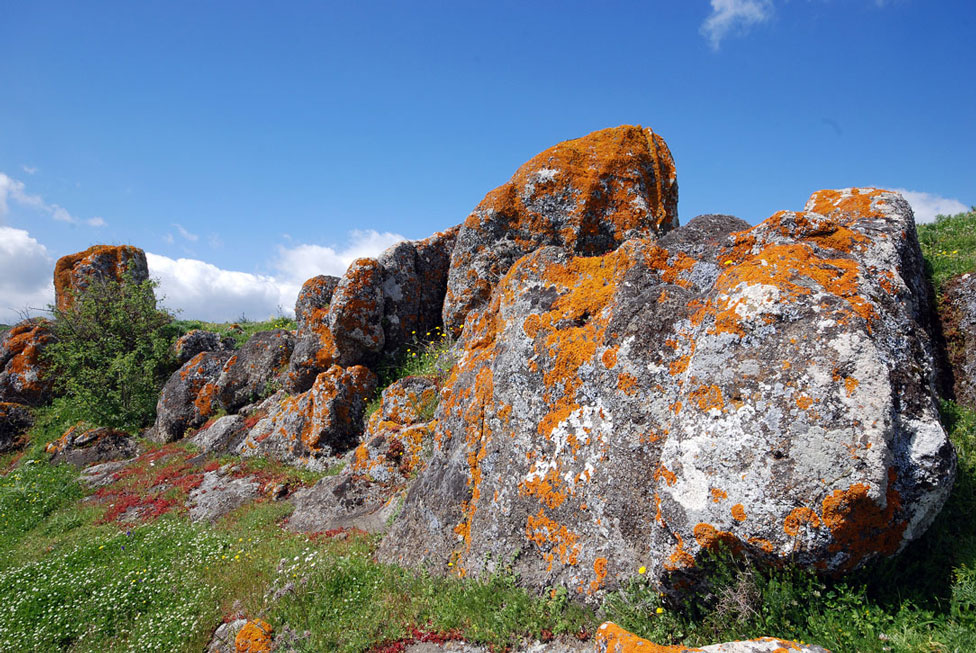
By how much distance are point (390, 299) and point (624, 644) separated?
13964mm

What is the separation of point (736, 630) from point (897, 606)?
130 centimetres

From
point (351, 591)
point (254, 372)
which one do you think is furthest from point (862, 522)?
point (254, 372)

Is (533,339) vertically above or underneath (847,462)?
above

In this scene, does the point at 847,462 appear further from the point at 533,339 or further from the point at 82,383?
the point at 82,383

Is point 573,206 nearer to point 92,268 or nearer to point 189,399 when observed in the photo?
point 189,399

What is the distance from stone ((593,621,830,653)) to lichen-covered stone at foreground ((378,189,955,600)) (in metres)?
0.82

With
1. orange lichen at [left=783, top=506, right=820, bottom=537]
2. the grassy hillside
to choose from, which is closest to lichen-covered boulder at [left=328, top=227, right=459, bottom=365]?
the grassy hillside

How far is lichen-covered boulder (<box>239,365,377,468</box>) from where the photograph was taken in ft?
45.1

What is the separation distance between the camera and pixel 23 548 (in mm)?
11180

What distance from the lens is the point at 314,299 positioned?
56.5ft

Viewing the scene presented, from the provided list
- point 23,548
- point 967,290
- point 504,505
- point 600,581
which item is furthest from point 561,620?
point 23,548

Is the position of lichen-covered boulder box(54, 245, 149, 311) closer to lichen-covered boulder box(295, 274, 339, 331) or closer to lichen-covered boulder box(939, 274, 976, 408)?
lichen-covered boulder box(295, 274, 339, 331)

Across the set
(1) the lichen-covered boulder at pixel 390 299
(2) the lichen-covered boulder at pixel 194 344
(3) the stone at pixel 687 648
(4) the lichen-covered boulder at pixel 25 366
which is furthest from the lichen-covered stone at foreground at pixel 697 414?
(4) the lichen-covered boulder at pixel 25 366

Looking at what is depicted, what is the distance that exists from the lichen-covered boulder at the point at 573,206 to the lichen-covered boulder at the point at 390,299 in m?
3.22
